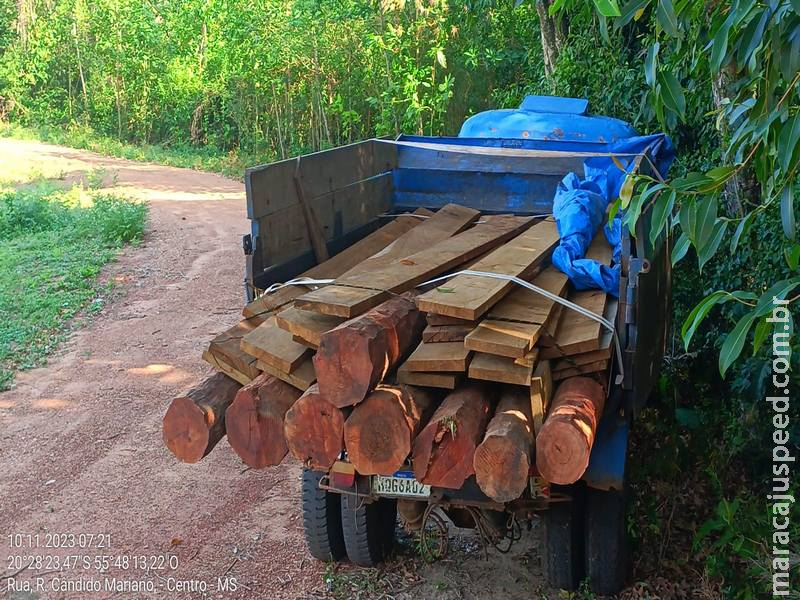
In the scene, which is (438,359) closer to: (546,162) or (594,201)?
(594,201)

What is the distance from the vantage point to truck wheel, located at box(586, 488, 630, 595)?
3.64 meters

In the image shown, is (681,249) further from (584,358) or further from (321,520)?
(321,520)

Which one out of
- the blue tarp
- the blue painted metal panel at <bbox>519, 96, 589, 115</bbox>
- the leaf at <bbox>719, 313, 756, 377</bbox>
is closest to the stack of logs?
the blue tarp

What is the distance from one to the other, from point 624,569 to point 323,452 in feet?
5.43

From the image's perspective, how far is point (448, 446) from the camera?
9.58 ft

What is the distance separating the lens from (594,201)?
4359 millimetres

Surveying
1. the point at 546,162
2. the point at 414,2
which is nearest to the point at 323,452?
the point at 546,162

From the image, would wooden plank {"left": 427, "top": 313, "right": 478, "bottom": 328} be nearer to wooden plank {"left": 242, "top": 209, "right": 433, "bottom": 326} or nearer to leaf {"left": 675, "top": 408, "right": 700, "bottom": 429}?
wooden plank {"left": 242, "top": 209, "right": 433, "bottom": 326}

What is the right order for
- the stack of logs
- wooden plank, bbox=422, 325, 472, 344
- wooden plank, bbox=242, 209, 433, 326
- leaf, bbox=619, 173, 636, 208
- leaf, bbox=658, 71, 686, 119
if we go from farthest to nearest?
wooden plank, bbox=242, 209, 433, 326
wooden plank, bbox=422, 325, 472, 344
the stack of logs
leaf, bbox=619, 173, 636, 208
leaf, bbox=658, 71, 686, 119

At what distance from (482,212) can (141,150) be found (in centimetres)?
1655

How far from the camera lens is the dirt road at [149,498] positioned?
412cm

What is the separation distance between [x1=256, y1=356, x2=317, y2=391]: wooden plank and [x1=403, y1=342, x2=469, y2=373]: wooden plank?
38 centimetres

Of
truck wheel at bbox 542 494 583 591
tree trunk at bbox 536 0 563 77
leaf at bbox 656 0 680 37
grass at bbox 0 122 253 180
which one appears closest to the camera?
leaf at bbox 656 0 680 37

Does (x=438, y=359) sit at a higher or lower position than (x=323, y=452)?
higher
